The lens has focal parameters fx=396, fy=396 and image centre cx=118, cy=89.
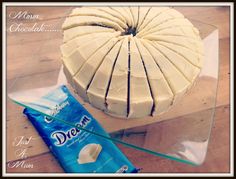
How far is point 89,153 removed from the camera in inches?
38.4

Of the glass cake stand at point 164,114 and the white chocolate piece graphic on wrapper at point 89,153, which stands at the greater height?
the glass cake stand at point 164,114

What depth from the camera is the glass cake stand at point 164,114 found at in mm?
923

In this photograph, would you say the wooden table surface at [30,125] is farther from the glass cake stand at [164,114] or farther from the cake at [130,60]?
the cake at [130,60]

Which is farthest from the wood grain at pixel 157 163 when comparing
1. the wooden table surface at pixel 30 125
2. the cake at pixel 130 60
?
the cake at pixel 130 60

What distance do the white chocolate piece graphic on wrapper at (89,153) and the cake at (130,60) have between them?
0.10 m

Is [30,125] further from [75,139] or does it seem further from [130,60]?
[130,60]

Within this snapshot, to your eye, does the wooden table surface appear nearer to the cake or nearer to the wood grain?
the wood grain

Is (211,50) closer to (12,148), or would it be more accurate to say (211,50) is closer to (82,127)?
(82,127)

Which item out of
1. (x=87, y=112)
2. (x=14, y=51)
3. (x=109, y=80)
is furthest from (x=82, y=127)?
(x=14, y=51)

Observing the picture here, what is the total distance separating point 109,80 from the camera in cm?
88

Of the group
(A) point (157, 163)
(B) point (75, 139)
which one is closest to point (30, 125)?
(B) point (75, 139)

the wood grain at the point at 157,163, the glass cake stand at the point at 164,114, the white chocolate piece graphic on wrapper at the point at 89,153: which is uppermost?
the glass cake stand at the point at 164,114

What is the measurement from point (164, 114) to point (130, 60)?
0.66 feet

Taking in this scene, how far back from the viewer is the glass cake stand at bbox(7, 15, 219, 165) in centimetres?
92
